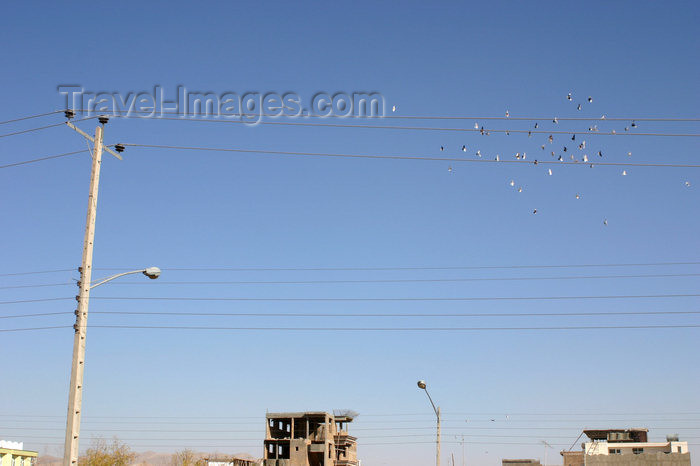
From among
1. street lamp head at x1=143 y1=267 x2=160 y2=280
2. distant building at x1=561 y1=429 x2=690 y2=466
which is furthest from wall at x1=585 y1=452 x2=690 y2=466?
street lamp head at x1=143 y1=267 x2=160 y2=280

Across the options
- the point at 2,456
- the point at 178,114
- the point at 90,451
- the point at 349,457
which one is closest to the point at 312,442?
the point at 349,457

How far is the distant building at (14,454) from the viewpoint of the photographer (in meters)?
76.6

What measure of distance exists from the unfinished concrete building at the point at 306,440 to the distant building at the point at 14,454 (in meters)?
33.0

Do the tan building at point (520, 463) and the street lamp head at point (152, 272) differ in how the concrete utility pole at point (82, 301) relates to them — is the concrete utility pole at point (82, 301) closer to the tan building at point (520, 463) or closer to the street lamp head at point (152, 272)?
the street lamp head at point (152, 272)

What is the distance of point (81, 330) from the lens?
71.4 feet

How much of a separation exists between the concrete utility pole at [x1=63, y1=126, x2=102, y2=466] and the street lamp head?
1.85 meters

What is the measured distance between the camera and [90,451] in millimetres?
139750

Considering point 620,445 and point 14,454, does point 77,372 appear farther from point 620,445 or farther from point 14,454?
point 620,445

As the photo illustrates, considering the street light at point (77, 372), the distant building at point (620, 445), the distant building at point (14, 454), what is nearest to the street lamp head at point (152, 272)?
the street light at point (77, 372)

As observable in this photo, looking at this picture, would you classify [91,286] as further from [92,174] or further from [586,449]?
[586,449]

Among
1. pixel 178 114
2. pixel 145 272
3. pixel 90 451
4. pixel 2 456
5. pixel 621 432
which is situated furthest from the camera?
pixel 90 451

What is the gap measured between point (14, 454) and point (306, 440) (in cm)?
3875

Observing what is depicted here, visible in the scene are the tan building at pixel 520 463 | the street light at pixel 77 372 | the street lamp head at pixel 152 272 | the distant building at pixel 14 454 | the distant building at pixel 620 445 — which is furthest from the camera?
the distant building at pixel 620 445

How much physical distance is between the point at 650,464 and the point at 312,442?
45.6m
